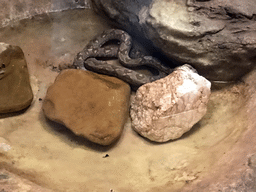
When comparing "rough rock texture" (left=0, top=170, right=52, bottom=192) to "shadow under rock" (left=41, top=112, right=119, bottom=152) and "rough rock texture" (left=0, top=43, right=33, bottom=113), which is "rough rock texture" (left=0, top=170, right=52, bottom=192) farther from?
"rough rock texture" (left=0, top=43, right=33, bottom=113)

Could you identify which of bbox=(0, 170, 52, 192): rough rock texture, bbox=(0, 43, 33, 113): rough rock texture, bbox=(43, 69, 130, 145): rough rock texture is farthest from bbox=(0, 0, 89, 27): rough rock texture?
bbox=(0, 170, 52, 192): rough rock texture

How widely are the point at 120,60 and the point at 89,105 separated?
4.38ft

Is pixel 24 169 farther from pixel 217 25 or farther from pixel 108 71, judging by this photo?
pixel 217 25

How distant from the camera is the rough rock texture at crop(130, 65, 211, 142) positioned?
339 cm

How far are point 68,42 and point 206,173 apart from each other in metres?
3.62

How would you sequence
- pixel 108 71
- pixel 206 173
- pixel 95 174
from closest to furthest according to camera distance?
pixel 206 173 → pixel 95 174 → pixel 108 71

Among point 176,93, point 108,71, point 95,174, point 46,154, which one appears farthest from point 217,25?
point 46,154

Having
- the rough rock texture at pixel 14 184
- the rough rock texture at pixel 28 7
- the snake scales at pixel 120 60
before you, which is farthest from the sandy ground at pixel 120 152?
the rough rock texture at pixel 28 7

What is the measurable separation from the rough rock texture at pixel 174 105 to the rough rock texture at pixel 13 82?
1863mm

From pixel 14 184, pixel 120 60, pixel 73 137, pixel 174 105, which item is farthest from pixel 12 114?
pixel 174 105

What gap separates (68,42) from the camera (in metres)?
4.99

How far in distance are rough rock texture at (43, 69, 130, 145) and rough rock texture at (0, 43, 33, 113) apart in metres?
0.42

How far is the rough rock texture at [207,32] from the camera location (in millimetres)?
3629

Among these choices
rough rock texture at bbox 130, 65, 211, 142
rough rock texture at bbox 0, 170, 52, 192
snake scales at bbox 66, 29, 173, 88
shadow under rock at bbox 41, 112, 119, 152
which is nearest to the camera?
rough rock texture at bbox 0, 170, 52, 192
